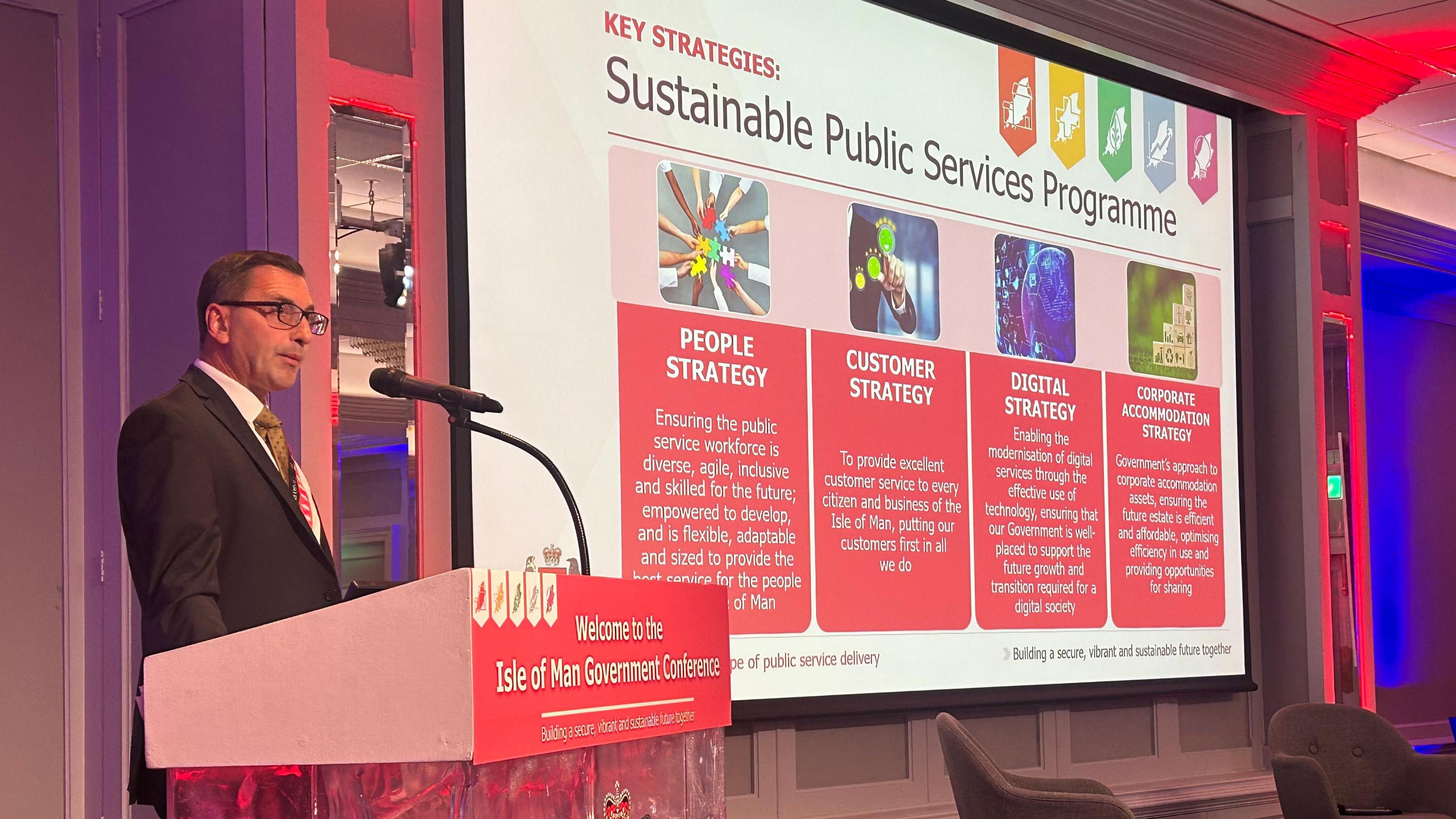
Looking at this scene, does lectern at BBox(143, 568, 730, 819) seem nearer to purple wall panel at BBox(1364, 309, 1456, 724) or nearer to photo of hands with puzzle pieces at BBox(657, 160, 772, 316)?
photo of hands with puzzle pieces at BBox(657, 160, 772, 316)

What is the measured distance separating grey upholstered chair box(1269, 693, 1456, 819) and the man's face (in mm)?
3805

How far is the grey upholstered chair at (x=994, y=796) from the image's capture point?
354cm

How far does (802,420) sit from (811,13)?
1.19 m

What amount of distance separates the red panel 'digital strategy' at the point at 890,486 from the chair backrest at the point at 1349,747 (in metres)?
1.46

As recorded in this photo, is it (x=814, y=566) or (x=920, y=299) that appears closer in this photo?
(x=814, y=566)

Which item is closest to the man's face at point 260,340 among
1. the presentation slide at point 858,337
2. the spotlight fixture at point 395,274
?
the spotlight fixture at point 395,274

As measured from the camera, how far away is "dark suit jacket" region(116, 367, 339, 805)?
1.70 metres

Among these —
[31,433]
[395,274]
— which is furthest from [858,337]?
[31,433]

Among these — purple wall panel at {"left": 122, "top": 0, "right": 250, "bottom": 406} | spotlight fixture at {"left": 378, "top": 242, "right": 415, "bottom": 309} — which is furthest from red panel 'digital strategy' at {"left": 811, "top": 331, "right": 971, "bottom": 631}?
purple wall panel at {"left": 122, "top": 0, "right": 250, "bottom": 406}

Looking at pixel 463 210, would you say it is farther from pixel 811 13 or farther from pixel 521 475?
pixel 811 13

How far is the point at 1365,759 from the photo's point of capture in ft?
16.4

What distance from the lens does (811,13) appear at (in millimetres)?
4203

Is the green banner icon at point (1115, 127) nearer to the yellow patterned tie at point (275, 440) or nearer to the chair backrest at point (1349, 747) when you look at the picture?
the chair backrest at point (1349, 747)

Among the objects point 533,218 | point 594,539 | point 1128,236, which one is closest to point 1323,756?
point 1128,236
